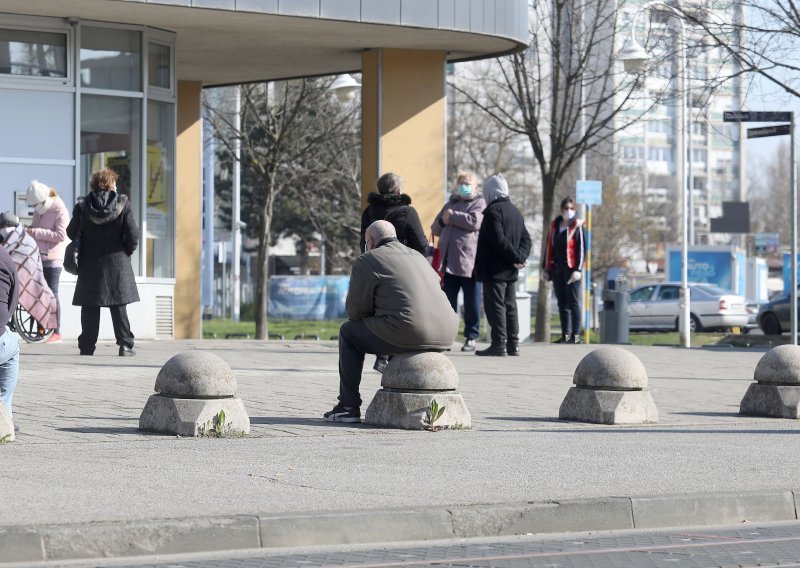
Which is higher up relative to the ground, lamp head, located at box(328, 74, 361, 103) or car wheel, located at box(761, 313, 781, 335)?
lamp head, located at box(328, 74, 361, 103)

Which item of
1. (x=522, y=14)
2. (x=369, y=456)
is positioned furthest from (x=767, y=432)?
(x=522, y=14)

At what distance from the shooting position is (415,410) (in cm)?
1041

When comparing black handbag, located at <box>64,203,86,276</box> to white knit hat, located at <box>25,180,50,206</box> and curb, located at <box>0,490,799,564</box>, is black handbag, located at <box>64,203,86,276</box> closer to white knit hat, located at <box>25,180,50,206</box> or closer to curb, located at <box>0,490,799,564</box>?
white knit hat, located at <box>25,180,50,206</box>

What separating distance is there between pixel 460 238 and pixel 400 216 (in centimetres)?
340

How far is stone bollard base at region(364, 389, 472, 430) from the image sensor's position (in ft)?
34.1

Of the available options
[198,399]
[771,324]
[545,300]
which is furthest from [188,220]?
[771,324]

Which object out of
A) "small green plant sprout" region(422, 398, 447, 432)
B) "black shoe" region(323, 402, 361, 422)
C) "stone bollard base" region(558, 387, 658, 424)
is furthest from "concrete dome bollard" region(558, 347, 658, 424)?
"black shoe" region(323, 402, 361, 422)

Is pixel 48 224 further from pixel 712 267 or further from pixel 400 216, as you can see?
pixel 712 267

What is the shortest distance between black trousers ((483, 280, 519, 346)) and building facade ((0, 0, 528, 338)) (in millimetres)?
4324

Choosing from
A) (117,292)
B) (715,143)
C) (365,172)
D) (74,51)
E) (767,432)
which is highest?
(715,143)

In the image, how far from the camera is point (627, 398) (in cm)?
1126

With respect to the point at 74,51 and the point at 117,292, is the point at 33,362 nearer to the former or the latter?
the point at 117,292

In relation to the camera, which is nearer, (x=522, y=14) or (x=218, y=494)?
(x=218, y=494)

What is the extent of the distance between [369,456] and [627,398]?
116 inches
